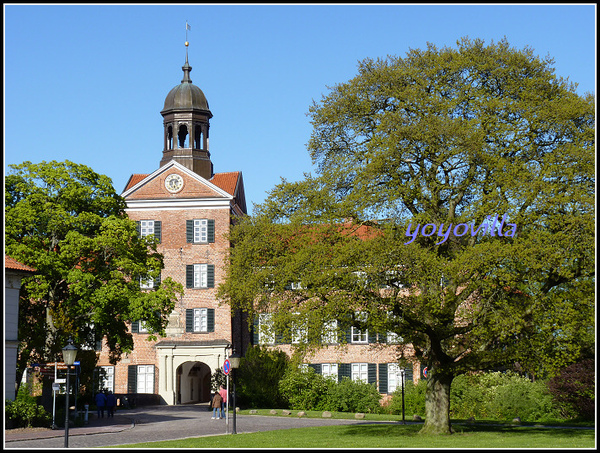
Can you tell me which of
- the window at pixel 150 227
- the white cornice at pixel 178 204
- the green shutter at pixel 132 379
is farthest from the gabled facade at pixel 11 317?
the window at pixel 150 227

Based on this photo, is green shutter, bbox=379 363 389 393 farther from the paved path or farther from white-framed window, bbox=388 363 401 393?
the paved path

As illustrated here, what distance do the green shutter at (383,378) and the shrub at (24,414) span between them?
83.8 feet

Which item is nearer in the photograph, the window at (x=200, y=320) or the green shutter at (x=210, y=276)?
the window at (x=200, y=320)

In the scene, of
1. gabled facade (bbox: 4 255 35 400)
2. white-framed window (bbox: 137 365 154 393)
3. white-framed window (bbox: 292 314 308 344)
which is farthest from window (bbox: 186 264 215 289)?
white-framed window (bbox: 292 314 308 344)

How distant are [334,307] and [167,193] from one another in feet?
101

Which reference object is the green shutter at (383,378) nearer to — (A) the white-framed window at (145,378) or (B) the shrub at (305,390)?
(B) the shrub at (305,390)

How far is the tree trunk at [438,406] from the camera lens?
25875 mm

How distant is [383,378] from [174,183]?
18.8m

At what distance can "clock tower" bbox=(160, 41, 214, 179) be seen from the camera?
53.6 meters

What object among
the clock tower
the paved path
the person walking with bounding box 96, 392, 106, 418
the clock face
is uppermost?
the clock tower

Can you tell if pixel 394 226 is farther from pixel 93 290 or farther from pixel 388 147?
pixel 93 290

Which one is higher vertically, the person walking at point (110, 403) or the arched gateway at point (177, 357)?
the arched gateway at point (177, 357)

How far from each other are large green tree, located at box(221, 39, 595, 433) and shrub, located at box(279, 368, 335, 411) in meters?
18.1

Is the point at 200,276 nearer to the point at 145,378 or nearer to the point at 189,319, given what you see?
the point at 189,319
